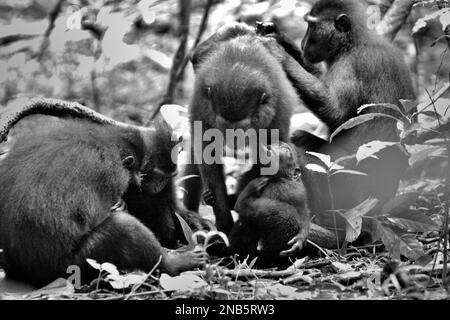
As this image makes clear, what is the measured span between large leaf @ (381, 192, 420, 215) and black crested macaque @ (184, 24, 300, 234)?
104cm

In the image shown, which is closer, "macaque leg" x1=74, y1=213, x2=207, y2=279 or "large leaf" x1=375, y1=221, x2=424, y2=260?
"macaque leg" x1=74, y1=213, x2=207, y2=279

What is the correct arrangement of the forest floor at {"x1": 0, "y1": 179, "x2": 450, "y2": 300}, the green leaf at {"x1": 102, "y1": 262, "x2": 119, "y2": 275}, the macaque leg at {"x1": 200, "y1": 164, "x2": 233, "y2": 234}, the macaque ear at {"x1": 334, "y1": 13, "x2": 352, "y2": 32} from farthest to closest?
the macaque ear at {"x1": 334, "y1": 13, "x2": 352, "y2": 32}
the macaque leg at {"x1": 200, "y1": 164, "x2": 233, "y2": 234}
the green leaf at {"x1": 102, "y1": 262, "x2": 119, "y2": 275}
the forest floor at {"x1": 0, "y1": 179, "x2": 450, "y2": 300}

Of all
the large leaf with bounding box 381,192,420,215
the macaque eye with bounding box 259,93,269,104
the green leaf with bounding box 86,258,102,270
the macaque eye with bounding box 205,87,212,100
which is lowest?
the large leaf with bounding box 381,192,420,215

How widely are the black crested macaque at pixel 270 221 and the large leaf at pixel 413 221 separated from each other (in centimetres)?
66

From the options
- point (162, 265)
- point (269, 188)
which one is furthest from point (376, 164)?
point (162, 265)

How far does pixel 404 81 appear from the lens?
217 inches

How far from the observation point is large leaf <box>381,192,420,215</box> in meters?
4.47

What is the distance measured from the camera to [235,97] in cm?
464

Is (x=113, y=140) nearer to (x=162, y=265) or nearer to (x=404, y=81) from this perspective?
(x=162, y=265)

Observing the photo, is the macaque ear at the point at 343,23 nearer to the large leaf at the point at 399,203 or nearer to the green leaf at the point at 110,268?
the large leaf at the point at 399,203

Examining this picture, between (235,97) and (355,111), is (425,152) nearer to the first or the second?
(235,97)

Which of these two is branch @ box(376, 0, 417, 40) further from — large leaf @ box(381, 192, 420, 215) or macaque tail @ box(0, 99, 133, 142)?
macaque tail @ box(0, 99, 133, 142)

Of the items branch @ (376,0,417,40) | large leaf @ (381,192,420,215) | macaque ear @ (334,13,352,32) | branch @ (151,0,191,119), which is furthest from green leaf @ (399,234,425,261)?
branch @ (151,0,191,119)

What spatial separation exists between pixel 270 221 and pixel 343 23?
7.38ft
